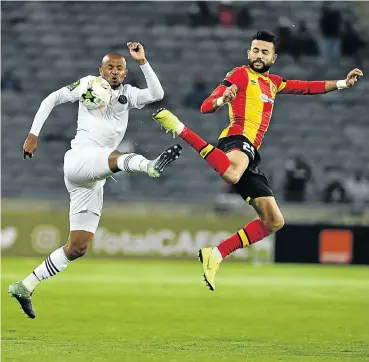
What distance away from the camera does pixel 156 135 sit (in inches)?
802

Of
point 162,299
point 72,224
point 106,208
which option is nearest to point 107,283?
point 162,299

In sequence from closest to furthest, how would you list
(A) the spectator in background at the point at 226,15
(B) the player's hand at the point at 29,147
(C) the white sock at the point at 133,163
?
1. (C) the white sock at the point at 133,163
2. (B) the player's hand at the point at 29,147
3. (A) the spectator in background at the point at 226,15

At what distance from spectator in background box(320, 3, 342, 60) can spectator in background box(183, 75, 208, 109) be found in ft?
9.01

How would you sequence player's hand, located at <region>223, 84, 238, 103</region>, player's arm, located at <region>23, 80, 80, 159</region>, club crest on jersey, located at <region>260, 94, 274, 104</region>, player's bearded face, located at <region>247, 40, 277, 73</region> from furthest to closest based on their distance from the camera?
1. club crest on jersey, located at <region>260, 94, 274, 104</region>
2. player's bearded face, located at <region>247, 40, 277, 73</region>
3. player's arm, located at <region>23, 80, 80, 159</region>
4. player's hand, located at <region>223, 84, 238, 103</region>

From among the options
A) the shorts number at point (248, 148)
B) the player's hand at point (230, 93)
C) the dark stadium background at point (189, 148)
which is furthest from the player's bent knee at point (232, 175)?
the dark stadium background at point (189, 148)

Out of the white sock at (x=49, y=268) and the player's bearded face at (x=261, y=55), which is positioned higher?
the player's bearded face at (x=261, y=55)

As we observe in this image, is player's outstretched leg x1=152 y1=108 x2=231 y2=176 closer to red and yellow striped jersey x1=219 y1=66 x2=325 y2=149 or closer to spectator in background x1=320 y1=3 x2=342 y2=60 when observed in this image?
red and yellow striped jersey x1=219 y1=66 x2=325 y2=149

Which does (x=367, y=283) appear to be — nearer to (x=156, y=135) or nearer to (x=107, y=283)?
(x=107, y=283)

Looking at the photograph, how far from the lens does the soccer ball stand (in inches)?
339

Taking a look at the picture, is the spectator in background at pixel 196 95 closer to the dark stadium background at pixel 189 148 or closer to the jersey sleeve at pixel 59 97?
the dark stadium background at pixel 189 148

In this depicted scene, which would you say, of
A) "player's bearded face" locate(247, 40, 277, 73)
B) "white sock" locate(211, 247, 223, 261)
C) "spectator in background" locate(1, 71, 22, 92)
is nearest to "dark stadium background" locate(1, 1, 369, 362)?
"spectator in background" locate(1, 71, 22, 92)

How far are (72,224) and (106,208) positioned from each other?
9150mm

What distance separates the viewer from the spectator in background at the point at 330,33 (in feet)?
70.0

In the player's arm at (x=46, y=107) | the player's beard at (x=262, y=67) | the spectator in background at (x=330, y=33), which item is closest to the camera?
the player's arm at (x=46, y=107)
